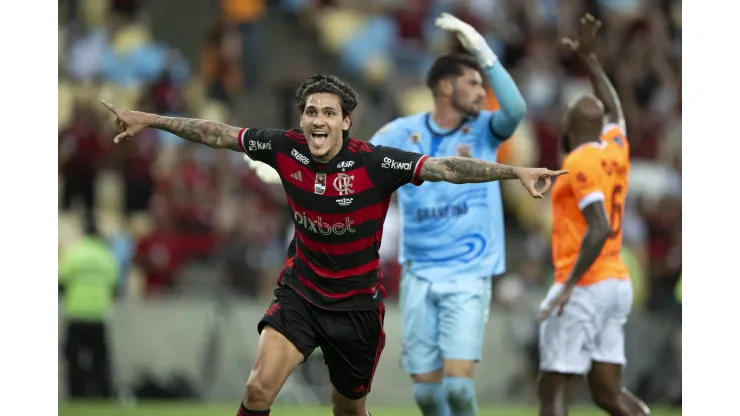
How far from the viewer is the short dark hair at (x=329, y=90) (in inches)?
320

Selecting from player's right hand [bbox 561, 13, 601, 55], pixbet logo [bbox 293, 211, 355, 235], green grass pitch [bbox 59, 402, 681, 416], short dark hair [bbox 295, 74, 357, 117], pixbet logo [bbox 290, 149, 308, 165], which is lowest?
green grass pitch [bbox 59, 402, 681, 416]

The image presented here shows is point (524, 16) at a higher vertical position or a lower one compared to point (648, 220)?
higher

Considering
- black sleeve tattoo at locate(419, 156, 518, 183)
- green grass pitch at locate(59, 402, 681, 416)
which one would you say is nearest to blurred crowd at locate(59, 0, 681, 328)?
green grass pitch at locate(59, 402, 681, 416)

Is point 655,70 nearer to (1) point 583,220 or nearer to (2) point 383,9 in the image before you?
(2) point 383,9

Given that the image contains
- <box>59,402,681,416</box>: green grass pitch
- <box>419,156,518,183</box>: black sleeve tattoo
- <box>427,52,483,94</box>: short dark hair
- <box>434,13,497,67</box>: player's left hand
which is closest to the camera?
<box>419,156,518,183</box>: black sleeve tattoo

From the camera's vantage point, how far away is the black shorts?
26.5ft

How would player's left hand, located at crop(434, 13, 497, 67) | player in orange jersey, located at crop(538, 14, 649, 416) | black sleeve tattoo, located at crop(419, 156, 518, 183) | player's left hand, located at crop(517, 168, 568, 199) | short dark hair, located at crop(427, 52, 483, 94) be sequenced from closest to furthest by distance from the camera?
Result: player's left hand, located at crop(517, 168, 568, 199), black sleeve tattoo, located at crop(419, 156, 518, 183), player's left hand, located at crop(434, 13, 497, 67), player in orange jersey, located at crop(538, 14, 649, 416), short dark hair, located at crop(427, 52, 483, 94)

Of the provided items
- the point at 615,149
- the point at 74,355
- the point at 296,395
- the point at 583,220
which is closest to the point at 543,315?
the point at 583,220

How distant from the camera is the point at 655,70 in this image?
1969 centimetres

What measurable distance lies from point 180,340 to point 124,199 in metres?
2.42

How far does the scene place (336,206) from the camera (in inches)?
317

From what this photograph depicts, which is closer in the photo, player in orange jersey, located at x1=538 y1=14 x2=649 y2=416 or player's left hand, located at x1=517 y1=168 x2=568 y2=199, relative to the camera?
player's left hand, located at x1=517 y1=168 x2=568 y2=199

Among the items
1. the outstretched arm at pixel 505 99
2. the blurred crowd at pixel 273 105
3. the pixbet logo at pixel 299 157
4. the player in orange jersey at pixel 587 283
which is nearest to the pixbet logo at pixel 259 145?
the pixbet logo at pixel 299 157

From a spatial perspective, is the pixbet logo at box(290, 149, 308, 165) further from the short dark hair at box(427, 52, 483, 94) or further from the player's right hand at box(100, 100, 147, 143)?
the short dark hair at box(427, 52, 483, 94)
